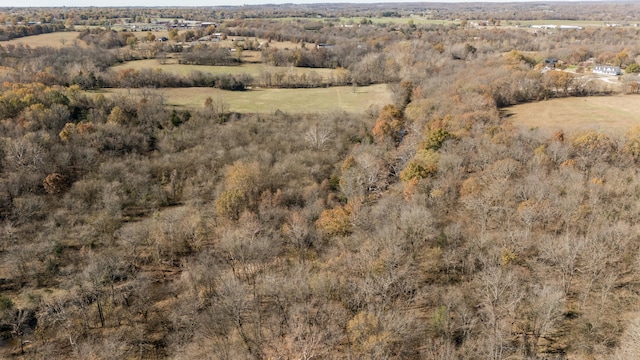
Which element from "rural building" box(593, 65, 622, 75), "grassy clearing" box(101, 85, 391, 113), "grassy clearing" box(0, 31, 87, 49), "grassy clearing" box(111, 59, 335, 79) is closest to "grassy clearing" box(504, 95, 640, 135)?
"rural building" box(593, 65, 622, 75)

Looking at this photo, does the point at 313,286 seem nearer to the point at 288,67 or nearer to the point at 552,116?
the point at 552,116

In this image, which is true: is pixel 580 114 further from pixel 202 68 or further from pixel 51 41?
pixel 51 41

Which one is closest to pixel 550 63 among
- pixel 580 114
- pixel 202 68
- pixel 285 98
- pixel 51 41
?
pixel 580 114

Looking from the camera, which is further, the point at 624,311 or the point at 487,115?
the point at 487,115

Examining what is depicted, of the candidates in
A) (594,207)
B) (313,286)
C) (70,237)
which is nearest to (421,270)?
(313,286)

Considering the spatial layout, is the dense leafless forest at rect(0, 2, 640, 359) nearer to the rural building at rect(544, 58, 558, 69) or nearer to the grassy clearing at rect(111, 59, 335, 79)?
the grassy clearing at rect(111, 59, 335, 79)

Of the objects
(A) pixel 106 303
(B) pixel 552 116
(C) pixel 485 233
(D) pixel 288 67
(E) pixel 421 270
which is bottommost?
(A) pixel 106 303
